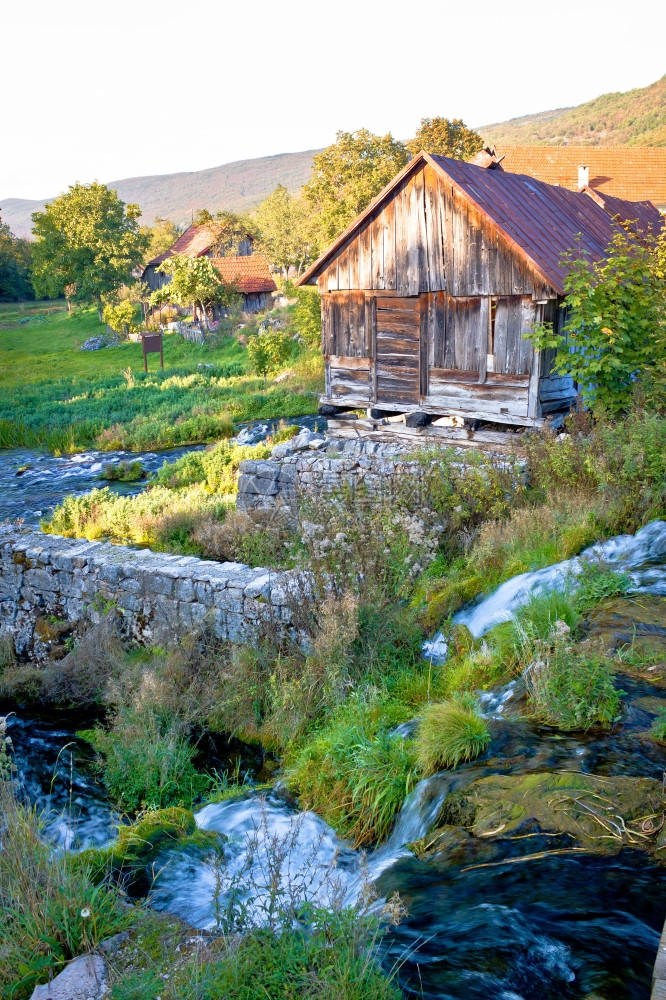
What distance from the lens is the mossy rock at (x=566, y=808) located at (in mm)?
3420

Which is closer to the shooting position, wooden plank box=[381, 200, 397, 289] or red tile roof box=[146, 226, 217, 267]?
wooden plank box=[381, 200, 397, 289]

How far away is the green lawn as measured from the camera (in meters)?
21.0

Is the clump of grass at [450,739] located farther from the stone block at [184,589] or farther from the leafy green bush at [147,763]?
the stone block at [184,589]

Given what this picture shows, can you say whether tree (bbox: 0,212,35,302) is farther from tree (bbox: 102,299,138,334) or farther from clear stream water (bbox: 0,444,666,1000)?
clear stream water (bbox: 0,444,666,1000)

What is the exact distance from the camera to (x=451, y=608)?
22.0 ft

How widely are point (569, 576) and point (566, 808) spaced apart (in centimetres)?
258

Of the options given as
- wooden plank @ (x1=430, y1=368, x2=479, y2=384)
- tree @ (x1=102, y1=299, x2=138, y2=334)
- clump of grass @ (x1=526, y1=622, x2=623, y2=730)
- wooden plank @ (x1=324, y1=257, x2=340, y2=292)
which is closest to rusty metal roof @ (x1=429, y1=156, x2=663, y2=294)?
wooden plank @ (x1=430, y1=368, x2=479, y2=384)

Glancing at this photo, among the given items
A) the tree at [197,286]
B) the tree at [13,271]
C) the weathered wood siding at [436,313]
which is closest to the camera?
the weathered wood siding at [436,313]

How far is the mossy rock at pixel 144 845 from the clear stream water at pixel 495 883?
12 centimetres

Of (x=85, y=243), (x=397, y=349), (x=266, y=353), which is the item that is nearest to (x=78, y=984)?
(x=397, y=349)

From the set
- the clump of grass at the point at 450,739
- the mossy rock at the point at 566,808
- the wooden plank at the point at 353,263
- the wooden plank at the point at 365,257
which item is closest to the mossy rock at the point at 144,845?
the clump of grass at the point at 450,739

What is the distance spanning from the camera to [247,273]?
143 feet

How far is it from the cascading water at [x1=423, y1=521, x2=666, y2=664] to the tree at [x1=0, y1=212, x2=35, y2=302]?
62.3 m

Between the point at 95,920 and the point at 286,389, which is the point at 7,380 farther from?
the point at 95,920
